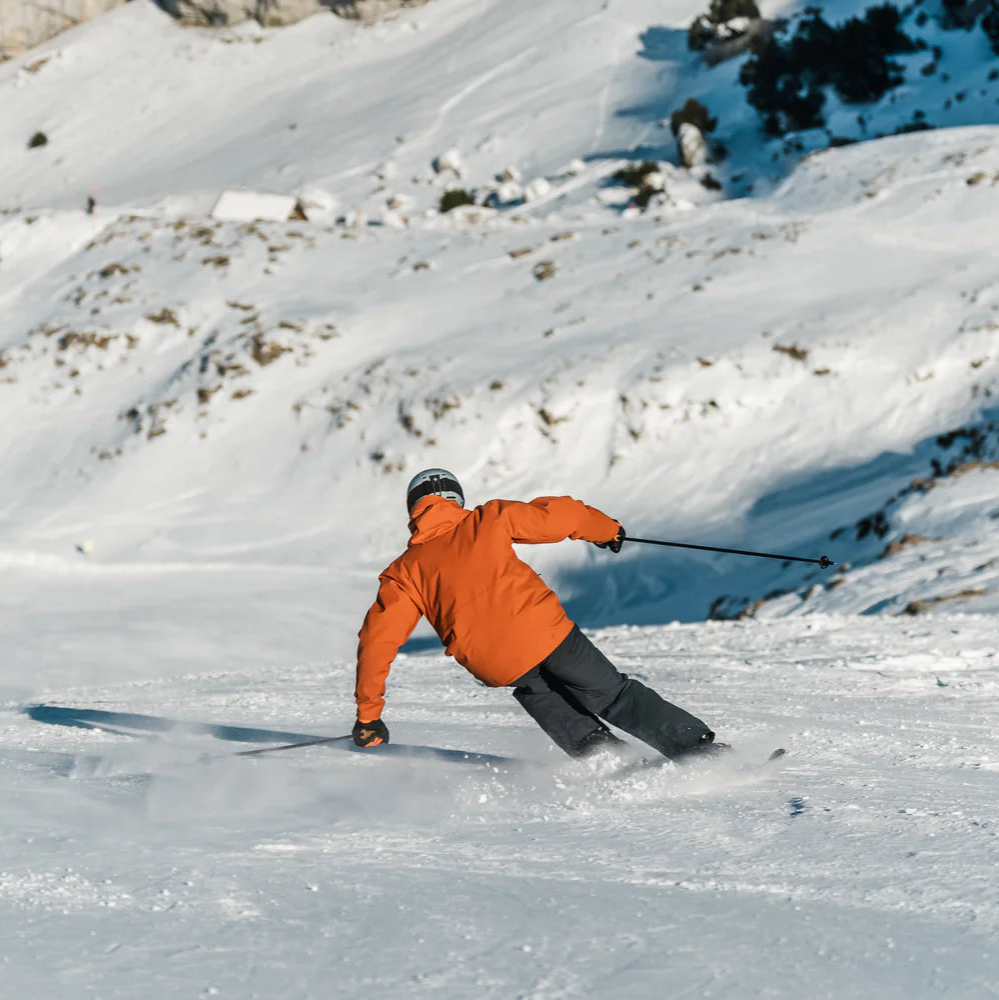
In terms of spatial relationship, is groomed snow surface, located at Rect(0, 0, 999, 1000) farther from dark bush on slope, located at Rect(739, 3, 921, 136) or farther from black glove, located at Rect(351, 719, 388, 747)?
dark bush on slope, located at Rect(739, 3, 921, 136)

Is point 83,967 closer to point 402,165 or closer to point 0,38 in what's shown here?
point 402,165

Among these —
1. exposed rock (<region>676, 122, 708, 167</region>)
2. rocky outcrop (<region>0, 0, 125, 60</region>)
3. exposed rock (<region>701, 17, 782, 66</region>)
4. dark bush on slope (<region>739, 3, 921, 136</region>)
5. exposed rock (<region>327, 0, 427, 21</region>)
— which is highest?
rocky outcrop (<region>0, 0, 125, 60</region>)

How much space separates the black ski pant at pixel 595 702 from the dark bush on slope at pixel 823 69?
2624 cm

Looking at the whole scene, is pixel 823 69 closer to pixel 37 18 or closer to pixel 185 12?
pixel 185 12

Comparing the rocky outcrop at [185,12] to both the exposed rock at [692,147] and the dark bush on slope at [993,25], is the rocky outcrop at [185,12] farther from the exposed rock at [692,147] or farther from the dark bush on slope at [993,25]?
the dark bush on slope at [993,25]

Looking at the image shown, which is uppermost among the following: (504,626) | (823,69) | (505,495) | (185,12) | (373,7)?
(185,12)

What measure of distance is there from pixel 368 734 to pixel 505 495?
12.0 metres

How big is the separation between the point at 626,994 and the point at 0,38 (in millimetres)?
54995

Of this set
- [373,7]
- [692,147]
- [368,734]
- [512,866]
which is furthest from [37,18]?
[512,866]

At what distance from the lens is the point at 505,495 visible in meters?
15.9

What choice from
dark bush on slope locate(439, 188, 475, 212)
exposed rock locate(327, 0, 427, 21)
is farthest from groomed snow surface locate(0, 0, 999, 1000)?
exposed rock locate(327, 0, 427, 21)

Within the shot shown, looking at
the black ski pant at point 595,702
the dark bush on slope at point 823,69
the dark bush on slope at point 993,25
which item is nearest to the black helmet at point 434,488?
the black ski pant at point 595,702

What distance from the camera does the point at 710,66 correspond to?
1304 inches

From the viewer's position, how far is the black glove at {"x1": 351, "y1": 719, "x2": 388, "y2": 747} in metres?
3.94
